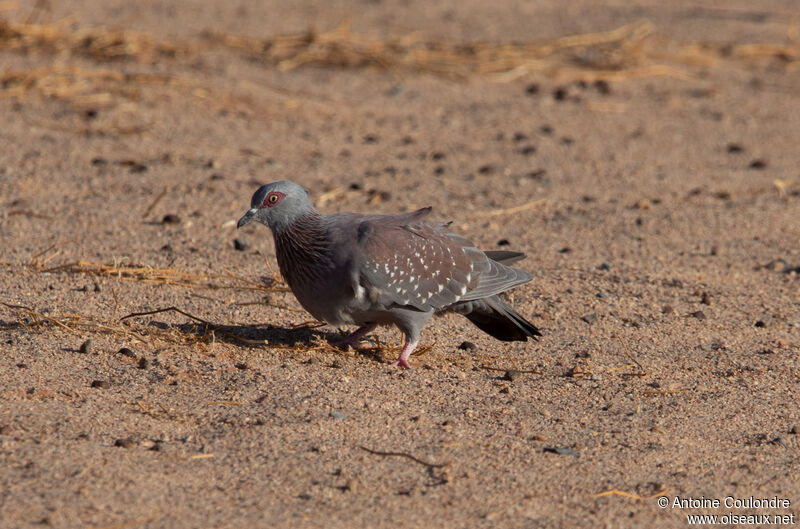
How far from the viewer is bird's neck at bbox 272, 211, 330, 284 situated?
4.90 meters

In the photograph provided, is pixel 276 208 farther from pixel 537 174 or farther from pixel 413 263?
pixel 537 174

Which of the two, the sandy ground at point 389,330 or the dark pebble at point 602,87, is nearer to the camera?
the sandy ground at point 389,330

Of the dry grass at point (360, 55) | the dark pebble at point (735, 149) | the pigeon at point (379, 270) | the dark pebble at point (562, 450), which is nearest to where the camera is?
the dark pebble at point (562, 450)

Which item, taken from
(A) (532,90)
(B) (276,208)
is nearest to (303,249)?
(B) (276,208)

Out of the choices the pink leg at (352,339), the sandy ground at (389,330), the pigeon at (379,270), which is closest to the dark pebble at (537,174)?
the sandy ground at (389,330)

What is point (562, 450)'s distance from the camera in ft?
14.2

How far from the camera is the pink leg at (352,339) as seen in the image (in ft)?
17.4

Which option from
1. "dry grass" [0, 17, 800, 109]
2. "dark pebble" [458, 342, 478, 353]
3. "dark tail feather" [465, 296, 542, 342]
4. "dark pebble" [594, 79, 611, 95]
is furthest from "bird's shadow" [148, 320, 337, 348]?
"dark pebble" [594, 79, 611, 95]

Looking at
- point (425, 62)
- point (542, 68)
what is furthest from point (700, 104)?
point (425, 62)

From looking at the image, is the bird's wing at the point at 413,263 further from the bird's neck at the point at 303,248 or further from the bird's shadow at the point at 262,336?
the bird's shadow at the point at 262,336

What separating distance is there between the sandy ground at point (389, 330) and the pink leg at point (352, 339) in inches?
5.6

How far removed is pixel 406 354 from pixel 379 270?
488 mm

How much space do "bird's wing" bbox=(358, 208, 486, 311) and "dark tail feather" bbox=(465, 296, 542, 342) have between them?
0.63 feet

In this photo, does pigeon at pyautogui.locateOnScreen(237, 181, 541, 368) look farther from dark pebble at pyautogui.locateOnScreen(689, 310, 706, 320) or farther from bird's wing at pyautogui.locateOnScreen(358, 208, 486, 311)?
dark pebble at pyautogui.locateOnScreen(689, 310, 706, 320)
